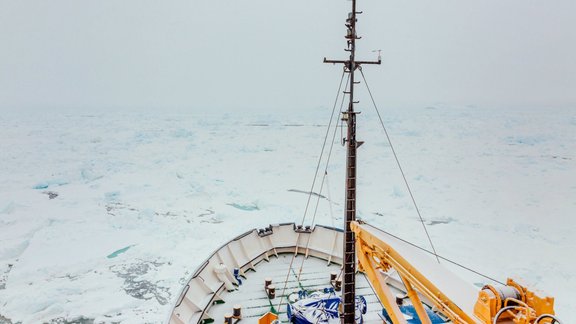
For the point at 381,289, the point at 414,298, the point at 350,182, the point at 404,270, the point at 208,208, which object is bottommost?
the point at 208,208

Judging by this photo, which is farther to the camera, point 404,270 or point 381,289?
point 381,289

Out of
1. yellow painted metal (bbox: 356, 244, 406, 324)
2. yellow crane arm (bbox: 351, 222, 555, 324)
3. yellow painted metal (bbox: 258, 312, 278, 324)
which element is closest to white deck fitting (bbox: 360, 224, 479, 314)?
yellow crane arm (bbox: 351, 222, 555, 324)

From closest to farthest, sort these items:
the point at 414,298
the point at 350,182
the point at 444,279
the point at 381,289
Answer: the point at 444,279
the point at 414,298
the point at 381,289
the point at 350,182

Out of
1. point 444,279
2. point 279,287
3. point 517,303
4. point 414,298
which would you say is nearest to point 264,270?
point 279,287

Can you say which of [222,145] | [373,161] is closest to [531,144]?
[373,161]

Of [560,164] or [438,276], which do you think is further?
[560,164]

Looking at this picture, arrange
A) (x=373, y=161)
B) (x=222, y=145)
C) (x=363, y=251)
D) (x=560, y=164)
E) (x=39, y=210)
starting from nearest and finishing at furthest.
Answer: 1. (x=363, y=251)
2. (x=39, y=210)
3. (x=560, y=164)
4. (x=373, y=161)
5. (x=222, y=145)

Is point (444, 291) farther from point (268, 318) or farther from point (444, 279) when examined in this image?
point (268, 318)

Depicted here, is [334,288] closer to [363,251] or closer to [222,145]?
[363,251]
